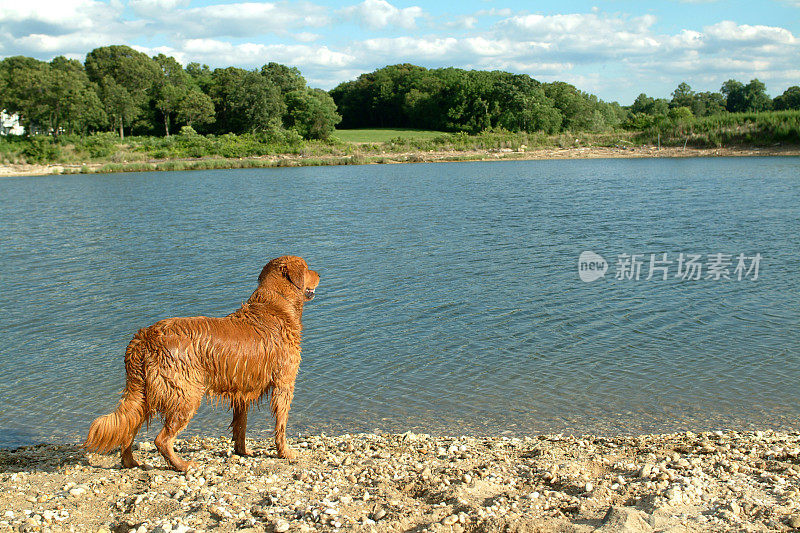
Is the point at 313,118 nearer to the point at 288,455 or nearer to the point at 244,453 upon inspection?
the point at 244,453

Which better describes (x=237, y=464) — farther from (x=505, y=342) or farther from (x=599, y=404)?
(x=505, y=342)

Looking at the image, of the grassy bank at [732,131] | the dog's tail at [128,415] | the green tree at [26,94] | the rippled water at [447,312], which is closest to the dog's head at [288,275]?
the dog's tail at [128,415]

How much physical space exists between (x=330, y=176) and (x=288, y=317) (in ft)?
167

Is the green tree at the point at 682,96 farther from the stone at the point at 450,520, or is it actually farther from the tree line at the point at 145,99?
the stone at the point at 450,520

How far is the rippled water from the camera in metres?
8.52

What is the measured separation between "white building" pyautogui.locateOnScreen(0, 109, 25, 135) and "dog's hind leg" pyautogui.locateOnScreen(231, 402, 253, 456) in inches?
4011

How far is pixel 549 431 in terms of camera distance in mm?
7793

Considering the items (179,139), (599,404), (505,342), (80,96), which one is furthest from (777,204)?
(80,96)

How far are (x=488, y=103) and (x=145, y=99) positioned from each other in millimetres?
53470

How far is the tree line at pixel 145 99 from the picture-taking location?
82.1 metres

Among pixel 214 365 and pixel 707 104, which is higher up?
pixel 707 104

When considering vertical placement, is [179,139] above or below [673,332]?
above

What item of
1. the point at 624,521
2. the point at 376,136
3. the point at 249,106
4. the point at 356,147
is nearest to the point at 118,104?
the point at 249,106

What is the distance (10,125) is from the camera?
94.6 m
